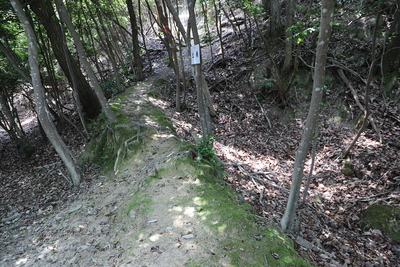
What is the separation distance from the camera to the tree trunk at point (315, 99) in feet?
9.68

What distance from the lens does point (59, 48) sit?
24.4 ft

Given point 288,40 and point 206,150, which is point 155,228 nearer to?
point 206,150

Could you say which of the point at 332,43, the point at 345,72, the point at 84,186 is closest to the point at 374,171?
the point at 345,72

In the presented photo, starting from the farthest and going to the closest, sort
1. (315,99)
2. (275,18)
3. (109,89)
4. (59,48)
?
(109,89)
(275,18)
(59,48)
(315,99)

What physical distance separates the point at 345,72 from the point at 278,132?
3603mm

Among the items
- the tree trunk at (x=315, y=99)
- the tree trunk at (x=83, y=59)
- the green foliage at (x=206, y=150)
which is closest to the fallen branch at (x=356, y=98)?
the tree trunk at (x=315, y=99)

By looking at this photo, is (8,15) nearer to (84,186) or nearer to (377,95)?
(84,186)

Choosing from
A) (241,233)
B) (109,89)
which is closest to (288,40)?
(241,233)

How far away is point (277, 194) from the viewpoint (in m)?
5.53

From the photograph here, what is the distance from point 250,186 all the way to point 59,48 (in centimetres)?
746

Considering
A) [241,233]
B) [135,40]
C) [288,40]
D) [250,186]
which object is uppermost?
[135,40]

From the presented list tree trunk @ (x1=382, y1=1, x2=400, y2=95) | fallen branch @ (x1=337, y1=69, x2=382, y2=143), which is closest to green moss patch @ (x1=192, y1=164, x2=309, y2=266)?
fallen branch @ (x1=337, y1=69, x2=382, y2=143)

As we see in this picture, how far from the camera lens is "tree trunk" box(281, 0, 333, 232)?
116 inches

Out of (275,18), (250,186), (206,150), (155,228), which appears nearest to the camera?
(155,228)
